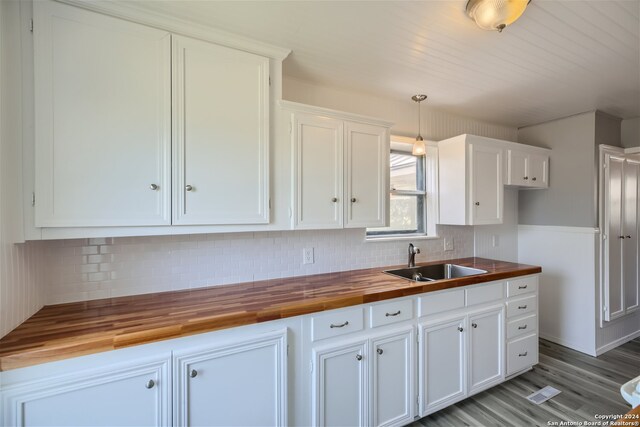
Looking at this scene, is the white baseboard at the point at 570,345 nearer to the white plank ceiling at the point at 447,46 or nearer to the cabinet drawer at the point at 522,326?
the cabinet drawer at the point at 522,326

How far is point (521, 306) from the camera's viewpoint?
92.2 inches

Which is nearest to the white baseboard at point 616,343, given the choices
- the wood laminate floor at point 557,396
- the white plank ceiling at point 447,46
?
the wood laminate floor at point 557,396

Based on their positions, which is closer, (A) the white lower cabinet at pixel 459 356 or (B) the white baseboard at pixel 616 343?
(A) the white lower cabinet at pixel 459 356

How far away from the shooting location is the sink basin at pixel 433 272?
2.37 m

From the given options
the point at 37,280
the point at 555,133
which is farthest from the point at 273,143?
the point at 555,133

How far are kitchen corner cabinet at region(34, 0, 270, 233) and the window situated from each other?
1.50 m

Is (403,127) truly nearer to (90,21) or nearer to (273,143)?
(273,143)

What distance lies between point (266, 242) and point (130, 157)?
99 centimetres

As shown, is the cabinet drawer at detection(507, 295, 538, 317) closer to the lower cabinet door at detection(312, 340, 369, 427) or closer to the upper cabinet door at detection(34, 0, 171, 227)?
the lower cabinet door at detection(312, 340, 369, 427)

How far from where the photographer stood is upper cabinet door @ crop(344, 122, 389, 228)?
1992 millimetres

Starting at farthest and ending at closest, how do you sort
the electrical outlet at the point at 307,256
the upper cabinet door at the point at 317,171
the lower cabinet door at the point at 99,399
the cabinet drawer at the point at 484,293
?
the electrical outlet at the point at 307,256 < the cabinet drawer at the point at 484,293 < the upper cabinet door at the point at 317,171 < the lower cabinet door at the point at 99,399

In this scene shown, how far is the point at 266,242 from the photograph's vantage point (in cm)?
204

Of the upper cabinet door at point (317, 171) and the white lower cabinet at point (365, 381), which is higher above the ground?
the upper cabinet door at point (317, 171)

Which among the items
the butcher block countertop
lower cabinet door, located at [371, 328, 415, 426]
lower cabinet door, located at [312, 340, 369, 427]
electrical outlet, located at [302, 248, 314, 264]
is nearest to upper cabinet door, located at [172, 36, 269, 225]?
the butcher block countertop
